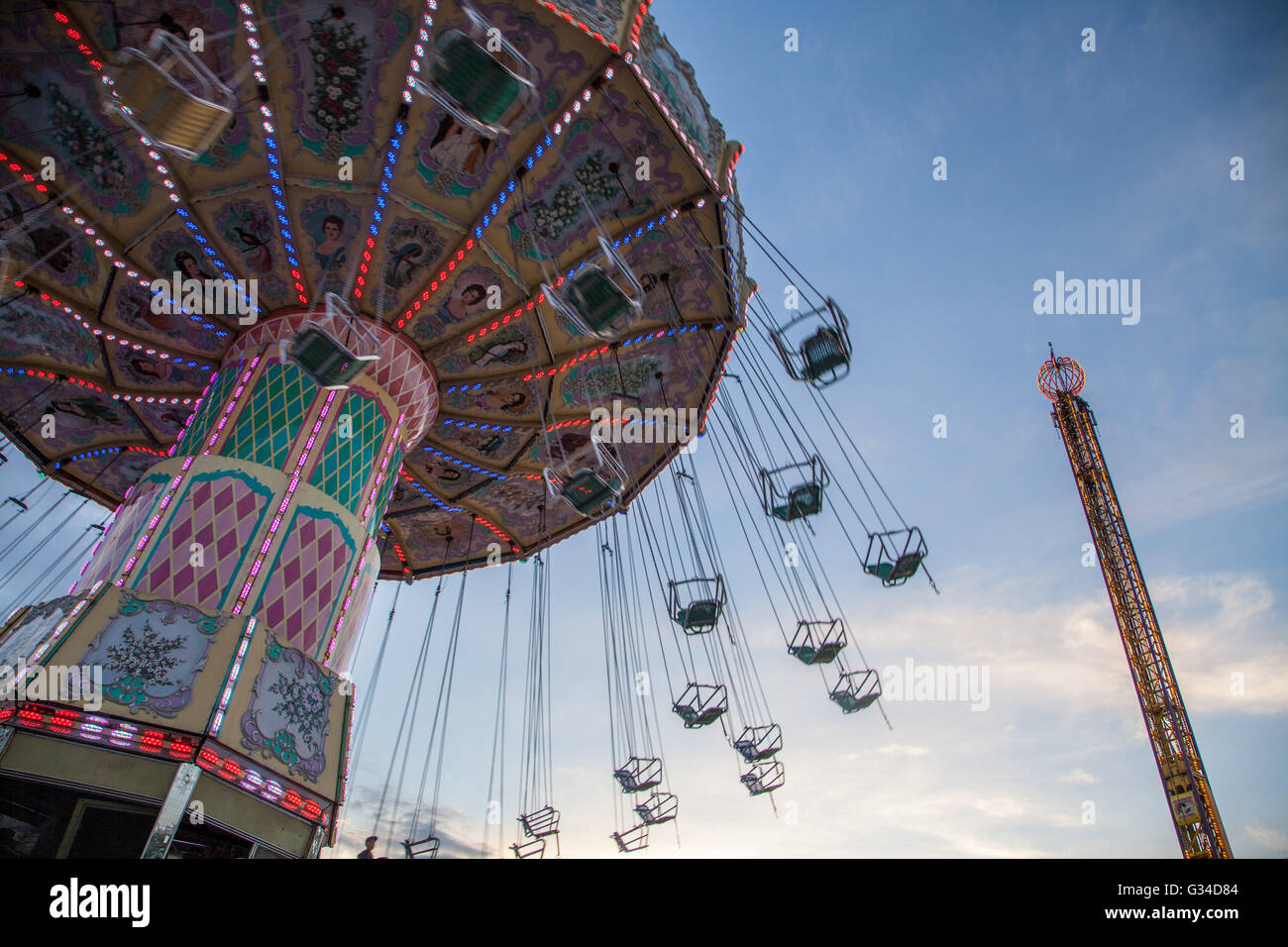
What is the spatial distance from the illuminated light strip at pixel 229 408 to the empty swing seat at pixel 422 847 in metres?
7.14

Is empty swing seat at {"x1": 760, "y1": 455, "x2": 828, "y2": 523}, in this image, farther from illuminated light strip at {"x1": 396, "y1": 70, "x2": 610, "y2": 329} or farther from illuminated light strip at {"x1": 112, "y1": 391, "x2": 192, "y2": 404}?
illuminated light strip at {"x1": 112, "y1": 391, "x2": 192, "y2": 404}

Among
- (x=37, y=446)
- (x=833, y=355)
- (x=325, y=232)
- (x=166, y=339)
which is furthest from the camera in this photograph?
(x=37, y=446)

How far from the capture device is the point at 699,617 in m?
12.2

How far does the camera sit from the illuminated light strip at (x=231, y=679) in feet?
25.0

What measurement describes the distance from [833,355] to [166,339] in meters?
A: 10.4

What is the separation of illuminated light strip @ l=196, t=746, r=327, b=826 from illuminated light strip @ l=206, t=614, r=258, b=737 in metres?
0.23

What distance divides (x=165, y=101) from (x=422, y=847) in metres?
12.0

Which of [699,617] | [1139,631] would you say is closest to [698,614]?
[699,617]

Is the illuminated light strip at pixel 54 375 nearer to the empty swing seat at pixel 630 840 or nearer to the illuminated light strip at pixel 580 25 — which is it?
the illuminated light strip at pixel 580 25

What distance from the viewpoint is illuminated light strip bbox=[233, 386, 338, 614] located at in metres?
8.77

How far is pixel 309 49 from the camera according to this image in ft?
27.8
